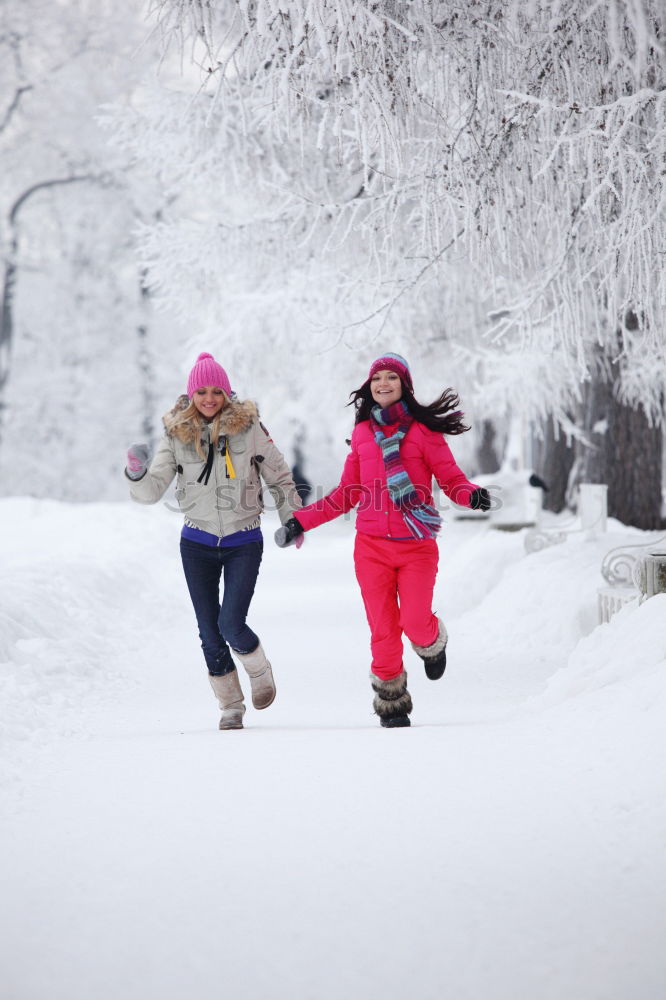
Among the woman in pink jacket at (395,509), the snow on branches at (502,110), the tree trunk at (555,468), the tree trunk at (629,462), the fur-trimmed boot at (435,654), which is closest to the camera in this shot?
the snow on branches at (502,110)

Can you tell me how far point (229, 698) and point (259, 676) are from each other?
0.69 ft

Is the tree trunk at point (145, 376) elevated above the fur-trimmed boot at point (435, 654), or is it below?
above

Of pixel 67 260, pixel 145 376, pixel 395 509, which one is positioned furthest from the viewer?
pixel 145 376

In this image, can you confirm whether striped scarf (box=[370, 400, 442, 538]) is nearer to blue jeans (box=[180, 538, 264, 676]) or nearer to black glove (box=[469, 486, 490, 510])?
black glove (box=[469, 486, 490, 510])

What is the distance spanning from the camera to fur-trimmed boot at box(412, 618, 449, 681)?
5543mm

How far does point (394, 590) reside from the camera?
5480 millimetres

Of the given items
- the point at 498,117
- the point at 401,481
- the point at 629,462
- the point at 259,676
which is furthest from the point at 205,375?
the point at 629,462

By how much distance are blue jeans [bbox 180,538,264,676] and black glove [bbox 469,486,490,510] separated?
119 cm

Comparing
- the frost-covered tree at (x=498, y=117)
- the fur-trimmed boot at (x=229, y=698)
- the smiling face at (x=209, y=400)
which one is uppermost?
the frost-covered tree at (x=498, y=117)

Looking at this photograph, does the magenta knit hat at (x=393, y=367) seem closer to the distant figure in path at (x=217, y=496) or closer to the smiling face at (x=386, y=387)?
the smiling face at (x=386, y=387)

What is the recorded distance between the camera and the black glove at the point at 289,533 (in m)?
5.46

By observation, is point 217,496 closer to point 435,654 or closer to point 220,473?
point 220,473

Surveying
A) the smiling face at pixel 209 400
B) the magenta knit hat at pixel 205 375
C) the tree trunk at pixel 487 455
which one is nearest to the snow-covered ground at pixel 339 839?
the smiling face at pixel 209 400

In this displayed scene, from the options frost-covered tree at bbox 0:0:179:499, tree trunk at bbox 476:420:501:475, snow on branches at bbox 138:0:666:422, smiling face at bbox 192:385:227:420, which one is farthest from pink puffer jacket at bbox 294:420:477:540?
tree trunk at bbox 476:420:501:475
